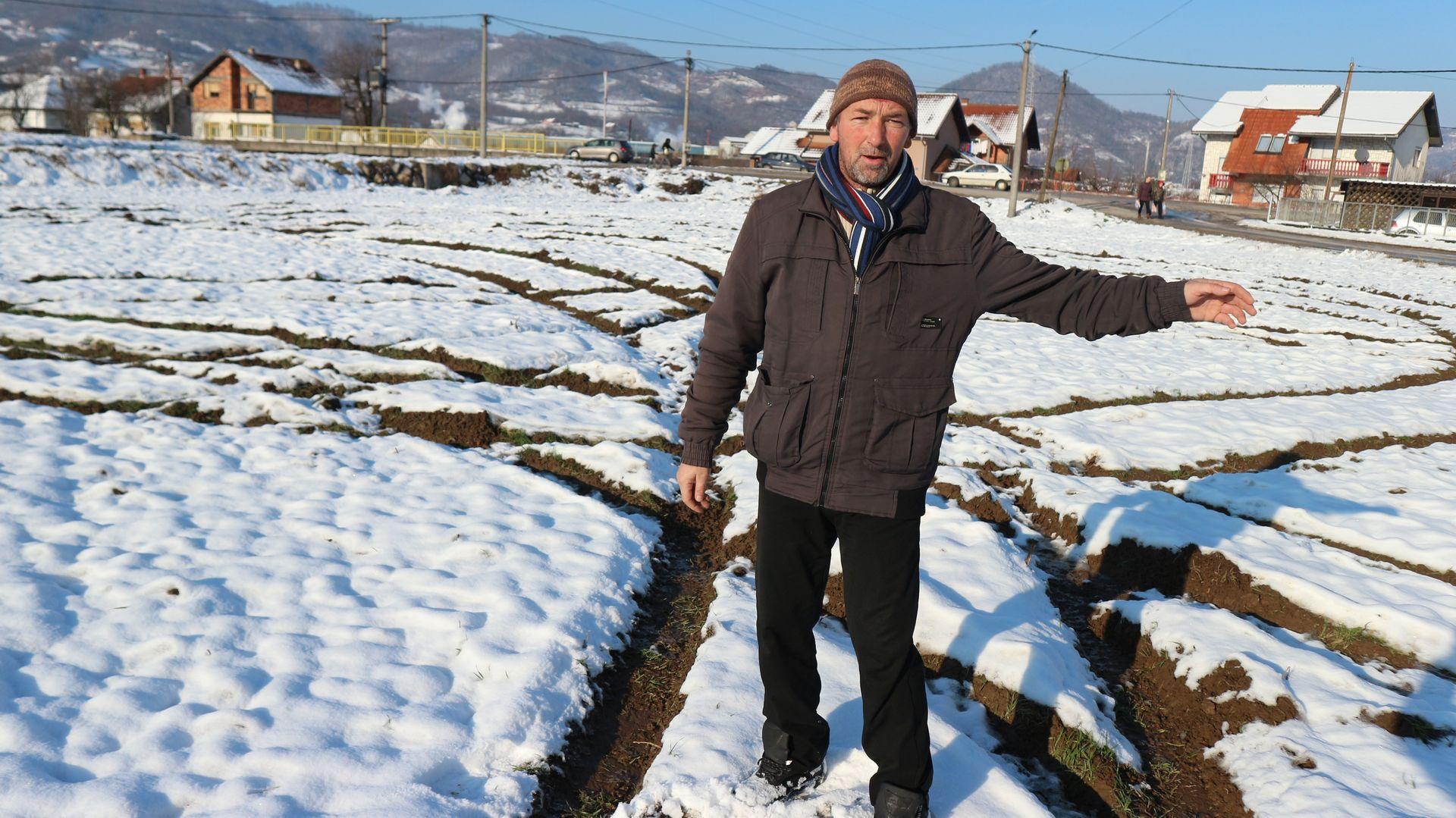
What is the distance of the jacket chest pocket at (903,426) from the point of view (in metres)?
2.60

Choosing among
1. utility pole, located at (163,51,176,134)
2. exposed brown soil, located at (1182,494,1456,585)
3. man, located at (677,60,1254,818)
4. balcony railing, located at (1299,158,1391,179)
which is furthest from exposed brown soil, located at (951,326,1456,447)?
utility pole, located at (163,51,176,134)

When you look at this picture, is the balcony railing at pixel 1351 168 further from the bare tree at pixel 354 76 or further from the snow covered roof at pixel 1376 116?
the bare tree at pixel 354 76

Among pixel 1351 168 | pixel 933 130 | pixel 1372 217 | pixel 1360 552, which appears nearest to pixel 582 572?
pixel 1360 552

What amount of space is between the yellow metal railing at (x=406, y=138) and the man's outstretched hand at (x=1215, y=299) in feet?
160

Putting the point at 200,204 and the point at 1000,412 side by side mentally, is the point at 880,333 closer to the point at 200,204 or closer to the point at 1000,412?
the point at 1000,412

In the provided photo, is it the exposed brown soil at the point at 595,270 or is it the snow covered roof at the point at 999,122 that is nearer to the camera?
the exposed brown soil at the point at 595,270

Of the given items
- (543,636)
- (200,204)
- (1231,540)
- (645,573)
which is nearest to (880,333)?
(543,636)

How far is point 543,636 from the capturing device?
4074mm

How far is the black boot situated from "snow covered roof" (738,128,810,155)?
239 feet

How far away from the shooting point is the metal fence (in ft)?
120

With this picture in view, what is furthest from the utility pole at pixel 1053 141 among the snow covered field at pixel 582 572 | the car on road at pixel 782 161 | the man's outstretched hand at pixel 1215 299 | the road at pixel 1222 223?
the man's outstretched hand at pixel 1215 299

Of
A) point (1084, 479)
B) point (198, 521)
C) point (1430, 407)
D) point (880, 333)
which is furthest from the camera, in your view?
point (1430, 407)

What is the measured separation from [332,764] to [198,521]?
8.04 feet

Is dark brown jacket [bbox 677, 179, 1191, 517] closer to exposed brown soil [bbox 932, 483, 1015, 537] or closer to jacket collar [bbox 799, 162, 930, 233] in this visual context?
jacket collar [bbox 799, 162, 930, 233]
